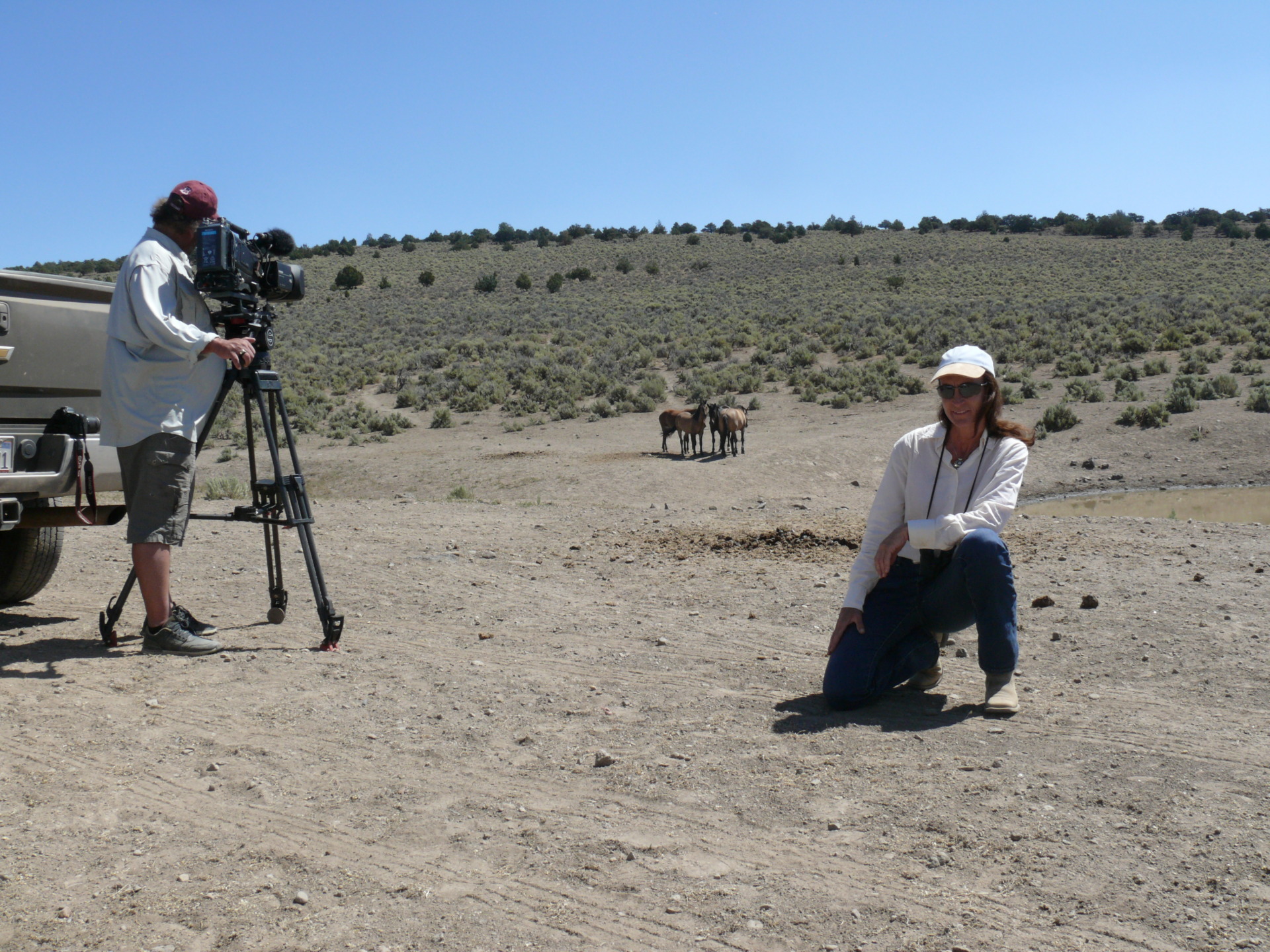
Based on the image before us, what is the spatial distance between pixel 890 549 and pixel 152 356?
329 cm

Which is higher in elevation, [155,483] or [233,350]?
[233,350]

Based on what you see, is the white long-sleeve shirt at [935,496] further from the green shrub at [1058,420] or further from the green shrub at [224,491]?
the green shrub at [1058,420]

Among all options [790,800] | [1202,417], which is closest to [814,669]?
[790,800]

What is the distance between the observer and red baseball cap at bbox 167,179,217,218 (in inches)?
190

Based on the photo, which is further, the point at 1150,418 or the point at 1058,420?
the point at 1058,420

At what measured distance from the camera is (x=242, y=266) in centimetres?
488

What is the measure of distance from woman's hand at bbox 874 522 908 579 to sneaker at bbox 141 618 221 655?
313 cm

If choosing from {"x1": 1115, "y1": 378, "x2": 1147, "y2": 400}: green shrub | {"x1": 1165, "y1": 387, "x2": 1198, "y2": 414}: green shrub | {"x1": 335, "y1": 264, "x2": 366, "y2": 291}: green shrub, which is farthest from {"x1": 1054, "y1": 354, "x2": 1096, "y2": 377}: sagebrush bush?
{"x1": 335, "y1": 264, "x2": 366, "y2": 291}: green shrub

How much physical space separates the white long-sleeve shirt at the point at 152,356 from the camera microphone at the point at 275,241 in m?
0.40

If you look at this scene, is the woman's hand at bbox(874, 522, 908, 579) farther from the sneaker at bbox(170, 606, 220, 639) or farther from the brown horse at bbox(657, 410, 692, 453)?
the brown horse at bbox(657, 410, 692, 453)

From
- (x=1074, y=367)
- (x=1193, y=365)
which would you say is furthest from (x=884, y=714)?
(x=1074, y=367)

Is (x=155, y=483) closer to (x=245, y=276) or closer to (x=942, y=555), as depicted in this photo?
(x=245, y=276)

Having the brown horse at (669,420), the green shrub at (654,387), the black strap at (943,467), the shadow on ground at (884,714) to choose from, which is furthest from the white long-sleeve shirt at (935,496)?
the green shrub at (654,387)

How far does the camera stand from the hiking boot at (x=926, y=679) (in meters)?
4.48
